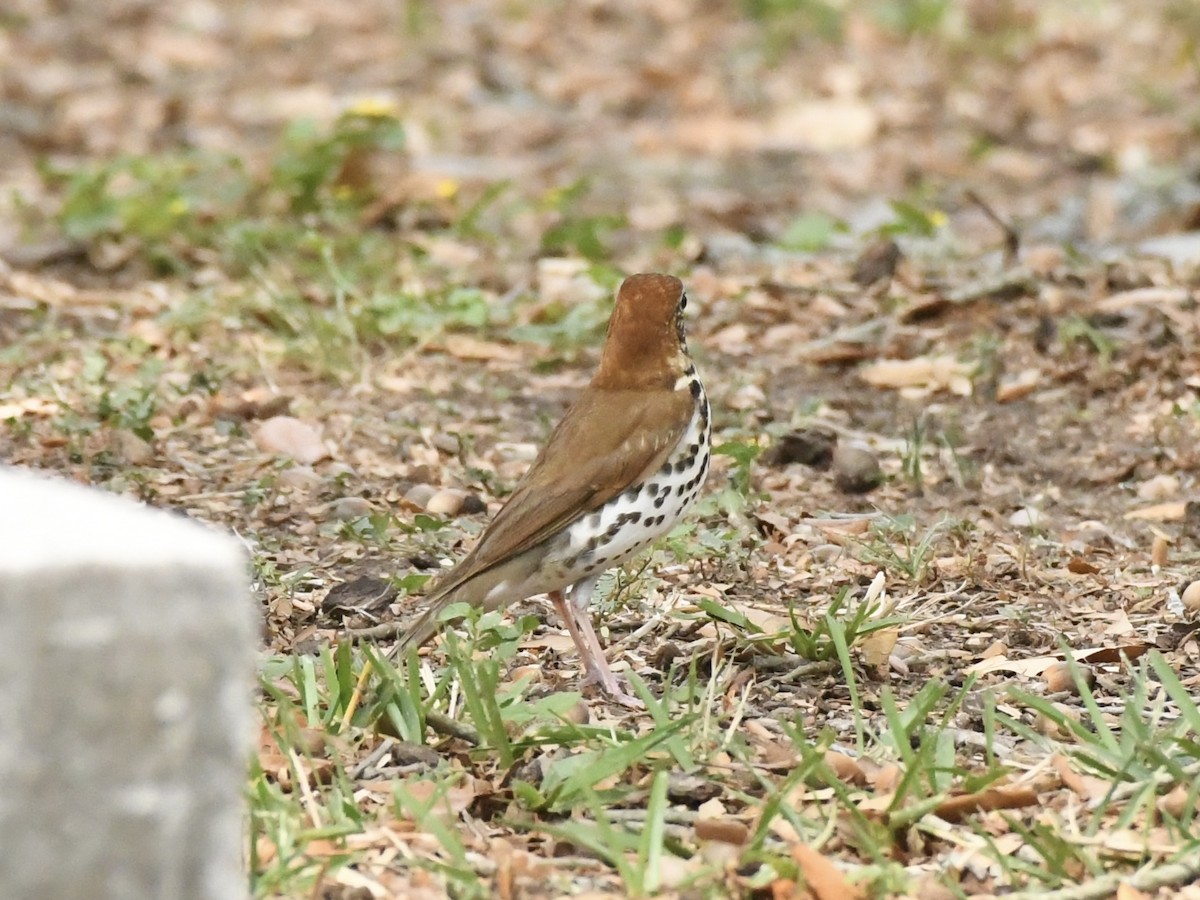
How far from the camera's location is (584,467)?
4301mm

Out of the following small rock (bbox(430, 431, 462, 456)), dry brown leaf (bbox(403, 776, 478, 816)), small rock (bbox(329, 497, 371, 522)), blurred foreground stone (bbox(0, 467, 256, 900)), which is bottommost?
small rock (bbox(430, 431, 462, 456))

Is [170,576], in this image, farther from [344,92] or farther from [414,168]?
[344,92]

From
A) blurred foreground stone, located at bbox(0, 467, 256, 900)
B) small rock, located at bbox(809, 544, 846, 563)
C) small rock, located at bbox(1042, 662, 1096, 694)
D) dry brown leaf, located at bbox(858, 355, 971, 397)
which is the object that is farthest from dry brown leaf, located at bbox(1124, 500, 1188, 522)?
blurred foreground stone, located at bbox(0, 467, 256, 900)

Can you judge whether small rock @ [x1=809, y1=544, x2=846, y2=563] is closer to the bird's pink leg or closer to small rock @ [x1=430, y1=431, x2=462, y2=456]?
the bird's pink leg

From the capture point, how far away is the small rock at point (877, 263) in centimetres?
738

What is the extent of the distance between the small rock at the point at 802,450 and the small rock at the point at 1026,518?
63 cm

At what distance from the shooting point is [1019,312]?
275 inches

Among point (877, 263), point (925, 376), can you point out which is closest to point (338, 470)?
point (925, 376)

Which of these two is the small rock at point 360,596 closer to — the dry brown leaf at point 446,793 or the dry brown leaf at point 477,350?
the dry brown leaf at point 446,793

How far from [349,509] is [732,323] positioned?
7.69 ft

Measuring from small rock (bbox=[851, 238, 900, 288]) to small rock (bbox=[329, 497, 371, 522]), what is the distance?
9.08ft

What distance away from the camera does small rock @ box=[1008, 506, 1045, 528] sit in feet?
17.4

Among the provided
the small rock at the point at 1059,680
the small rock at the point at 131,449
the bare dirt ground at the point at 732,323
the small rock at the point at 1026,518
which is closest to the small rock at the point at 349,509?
the bare dirt ground at the point at 732,323

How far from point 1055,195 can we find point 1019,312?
2800 mm
